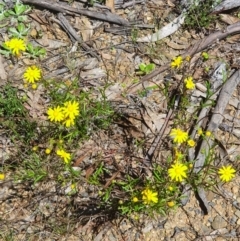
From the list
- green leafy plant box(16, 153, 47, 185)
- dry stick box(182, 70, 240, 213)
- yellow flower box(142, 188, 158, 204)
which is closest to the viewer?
yellow flower box(142, 188, 158, 204)

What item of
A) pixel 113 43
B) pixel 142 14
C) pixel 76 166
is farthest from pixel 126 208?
pixel 142 14

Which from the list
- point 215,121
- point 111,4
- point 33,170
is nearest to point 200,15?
point 111,4

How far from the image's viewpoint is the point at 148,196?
339 cm

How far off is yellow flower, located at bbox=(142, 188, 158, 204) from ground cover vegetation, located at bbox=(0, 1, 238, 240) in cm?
1

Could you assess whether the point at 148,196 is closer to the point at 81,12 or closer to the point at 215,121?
the point at 215,121

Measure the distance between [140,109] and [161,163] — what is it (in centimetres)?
55

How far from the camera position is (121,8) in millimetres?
4711

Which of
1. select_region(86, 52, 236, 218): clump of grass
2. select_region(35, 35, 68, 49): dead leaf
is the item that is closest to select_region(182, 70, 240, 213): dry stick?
select_region(86, 52, 236, 218): clump of grass

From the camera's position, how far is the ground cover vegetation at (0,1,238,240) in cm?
362

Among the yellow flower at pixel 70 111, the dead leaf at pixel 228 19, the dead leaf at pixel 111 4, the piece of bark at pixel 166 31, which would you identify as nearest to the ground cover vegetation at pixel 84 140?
the yellow flower at pixel 70 111

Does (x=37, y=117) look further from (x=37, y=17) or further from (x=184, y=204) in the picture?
(x=184, y=204)

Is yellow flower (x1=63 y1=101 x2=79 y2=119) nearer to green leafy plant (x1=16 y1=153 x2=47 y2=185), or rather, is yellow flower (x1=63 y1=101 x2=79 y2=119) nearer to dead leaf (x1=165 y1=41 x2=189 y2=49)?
green leafy plant (x1=16 y1=153 x2=47 y2=185)

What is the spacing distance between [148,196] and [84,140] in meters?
0.95

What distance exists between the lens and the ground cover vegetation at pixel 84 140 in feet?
11.9
